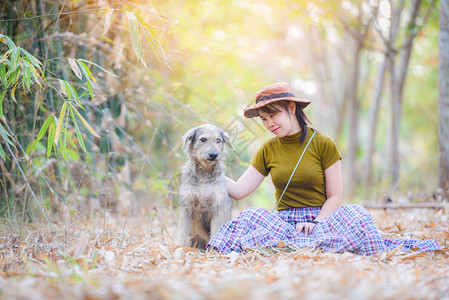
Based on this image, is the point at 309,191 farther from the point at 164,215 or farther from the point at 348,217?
the point at 164,215

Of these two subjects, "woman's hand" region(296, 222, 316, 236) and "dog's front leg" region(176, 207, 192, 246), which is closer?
"woman's hand" region(296, 222, 316, 236)

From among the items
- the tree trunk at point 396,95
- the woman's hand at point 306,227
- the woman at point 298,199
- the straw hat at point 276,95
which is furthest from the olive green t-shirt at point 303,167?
the tree trunk at point 396,95

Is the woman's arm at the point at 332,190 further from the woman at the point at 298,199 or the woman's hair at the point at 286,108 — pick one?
the woman's hair at the point at 286,108

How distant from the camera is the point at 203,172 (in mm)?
3773

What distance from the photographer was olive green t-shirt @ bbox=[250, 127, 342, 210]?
11.8 ft

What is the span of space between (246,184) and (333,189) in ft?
2.81

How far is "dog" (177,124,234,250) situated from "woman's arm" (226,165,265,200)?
0.33 ft

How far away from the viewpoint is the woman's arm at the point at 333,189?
3.54 metres

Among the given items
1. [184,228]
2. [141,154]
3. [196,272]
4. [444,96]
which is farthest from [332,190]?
[444,96]

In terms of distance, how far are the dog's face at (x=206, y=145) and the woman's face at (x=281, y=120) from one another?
1.72 ft

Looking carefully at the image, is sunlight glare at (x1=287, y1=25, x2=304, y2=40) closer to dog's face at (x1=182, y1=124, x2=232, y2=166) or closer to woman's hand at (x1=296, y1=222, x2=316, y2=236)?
dog's face at (x1=182, y1=124, x2=232, y2=166)

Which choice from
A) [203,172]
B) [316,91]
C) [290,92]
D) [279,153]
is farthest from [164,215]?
[316,91]

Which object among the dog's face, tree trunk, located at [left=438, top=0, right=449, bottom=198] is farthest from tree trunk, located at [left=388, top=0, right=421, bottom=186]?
the dog's face

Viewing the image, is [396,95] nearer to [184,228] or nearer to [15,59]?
[184,228]
